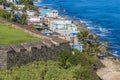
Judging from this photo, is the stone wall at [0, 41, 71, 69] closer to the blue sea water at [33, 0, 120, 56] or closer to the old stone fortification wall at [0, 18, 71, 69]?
the old stone fortification wall at [0, 18, 71, 69]

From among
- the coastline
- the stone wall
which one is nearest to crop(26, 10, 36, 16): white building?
the coastline

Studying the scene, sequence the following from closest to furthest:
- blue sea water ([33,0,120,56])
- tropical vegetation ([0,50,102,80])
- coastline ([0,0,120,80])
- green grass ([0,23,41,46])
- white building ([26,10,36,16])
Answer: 1. tropical vegetation ([0,50,102,80])
2. green grass ([0,23,41,46])
3. coastline ([0,0,120,80])
4. blue sea water ([33,0,120,56])
5. white building ([26,10,36,16])

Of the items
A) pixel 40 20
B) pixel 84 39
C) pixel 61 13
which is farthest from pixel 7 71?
pixel 61 13

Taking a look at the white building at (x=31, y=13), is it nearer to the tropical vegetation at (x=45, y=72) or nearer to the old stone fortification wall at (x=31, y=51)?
the old stone fortification wall at (x=31, y=51)

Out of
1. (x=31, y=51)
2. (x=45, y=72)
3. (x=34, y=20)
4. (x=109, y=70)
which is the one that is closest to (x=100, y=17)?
(x=34, y=20)

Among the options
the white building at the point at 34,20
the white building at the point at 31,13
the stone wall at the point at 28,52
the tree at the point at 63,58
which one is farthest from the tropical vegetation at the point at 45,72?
the white building at the point at 31,13

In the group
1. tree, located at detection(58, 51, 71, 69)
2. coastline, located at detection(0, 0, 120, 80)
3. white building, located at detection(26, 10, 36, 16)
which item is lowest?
coastline, located at detection(0, 0, 120, 80)

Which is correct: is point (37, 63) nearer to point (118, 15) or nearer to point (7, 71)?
point (7, 71)
